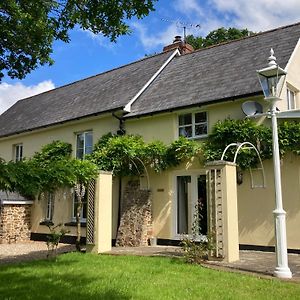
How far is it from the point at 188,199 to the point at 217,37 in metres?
26.3

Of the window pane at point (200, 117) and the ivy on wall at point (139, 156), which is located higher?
the window pane at point (200, 117)

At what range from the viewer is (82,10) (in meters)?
7.07

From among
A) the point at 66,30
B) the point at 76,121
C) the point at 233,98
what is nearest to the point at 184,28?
the point at 76,121

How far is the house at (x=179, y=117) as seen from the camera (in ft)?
43.0

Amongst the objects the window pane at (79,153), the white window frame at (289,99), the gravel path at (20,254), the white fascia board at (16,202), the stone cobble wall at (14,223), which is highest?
the white window frame at (289,99)

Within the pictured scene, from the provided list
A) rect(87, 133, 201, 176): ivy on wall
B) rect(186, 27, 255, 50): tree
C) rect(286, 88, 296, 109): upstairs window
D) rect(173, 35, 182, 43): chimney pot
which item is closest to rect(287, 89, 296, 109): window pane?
rect(286, 88, 296, 109): upstairs window

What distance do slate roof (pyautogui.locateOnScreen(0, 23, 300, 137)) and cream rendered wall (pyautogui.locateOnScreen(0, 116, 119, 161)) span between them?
41 cm

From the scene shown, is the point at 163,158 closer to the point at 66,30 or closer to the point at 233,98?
the point at 233,98

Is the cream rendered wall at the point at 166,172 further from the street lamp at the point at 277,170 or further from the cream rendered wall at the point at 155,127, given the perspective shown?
the street lamp at the point at 277,170

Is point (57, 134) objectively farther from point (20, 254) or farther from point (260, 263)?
point (260, 263)

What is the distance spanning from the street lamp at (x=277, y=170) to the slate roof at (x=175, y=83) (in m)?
3.72

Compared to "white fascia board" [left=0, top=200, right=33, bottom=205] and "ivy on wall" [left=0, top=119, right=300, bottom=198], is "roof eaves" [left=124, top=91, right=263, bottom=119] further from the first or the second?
"white fascia board" [left=0, top=200, right=33, bottom=205]

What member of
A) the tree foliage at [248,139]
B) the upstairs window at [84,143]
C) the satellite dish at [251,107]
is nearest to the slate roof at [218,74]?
the satellite dish at [251,107]

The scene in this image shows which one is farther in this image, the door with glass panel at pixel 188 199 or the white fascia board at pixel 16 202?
the white fascia board at pixel 16 202
